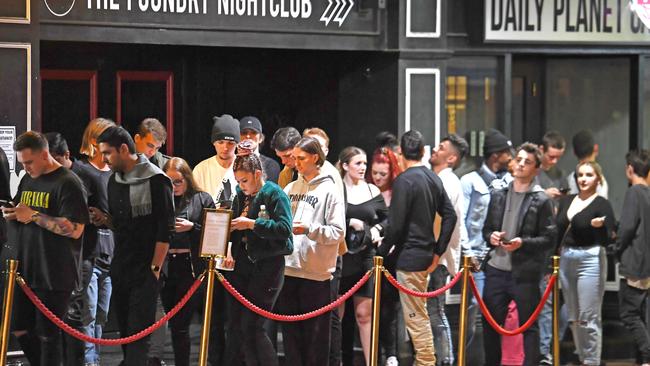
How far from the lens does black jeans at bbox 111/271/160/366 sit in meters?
11.0

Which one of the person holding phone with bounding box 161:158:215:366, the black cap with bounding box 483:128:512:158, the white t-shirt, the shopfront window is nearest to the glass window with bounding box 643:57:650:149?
the shopfront window

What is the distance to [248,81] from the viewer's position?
15594 millimetres

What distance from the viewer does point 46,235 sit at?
428 inches

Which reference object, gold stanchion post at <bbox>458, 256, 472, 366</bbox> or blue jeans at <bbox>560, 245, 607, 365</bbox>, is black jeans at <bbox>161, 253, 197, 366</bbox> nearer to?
gold stanchion post at <bbox>458, 256, 472, 366</bbox>

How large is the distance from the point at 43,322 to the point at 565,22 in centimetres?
751

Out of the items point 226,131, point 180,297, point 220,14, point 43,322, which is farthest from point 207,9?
point 43,322

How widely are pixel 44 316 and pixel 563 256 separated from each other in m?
5.22

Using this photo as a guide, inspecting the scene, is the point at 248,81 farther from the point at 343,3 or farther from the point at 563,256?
the point at 563,256

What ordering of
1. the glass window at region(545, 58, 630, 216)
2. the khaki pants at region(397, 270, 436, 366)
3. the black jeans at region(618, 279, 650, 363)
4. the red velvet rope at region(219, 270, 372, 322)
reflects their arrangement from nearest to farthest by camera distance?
the red velvet rope at region(219, 270, 372, 322) < the khaki pants at region(397, 270, 436, 366) < the black jeans at region(618, 279, 650, 363) < the glass window at region(545, 58, 630, 216)

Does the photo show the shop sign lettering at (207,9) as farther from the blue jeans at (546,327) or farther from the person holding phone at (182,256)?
the blue jeans at (546,327)

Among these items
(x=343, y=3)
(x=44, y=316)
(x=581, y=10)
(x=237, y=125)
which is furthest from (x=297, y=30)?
(x=44, y=316)

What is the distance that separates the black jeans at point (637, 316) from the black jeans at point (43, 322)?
5273 millimetres

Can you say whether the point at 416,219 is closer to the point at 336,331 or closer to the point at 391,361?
the point at 336,331

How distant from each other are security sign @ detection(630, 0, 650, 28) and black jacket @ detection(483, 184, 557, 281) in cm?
358
